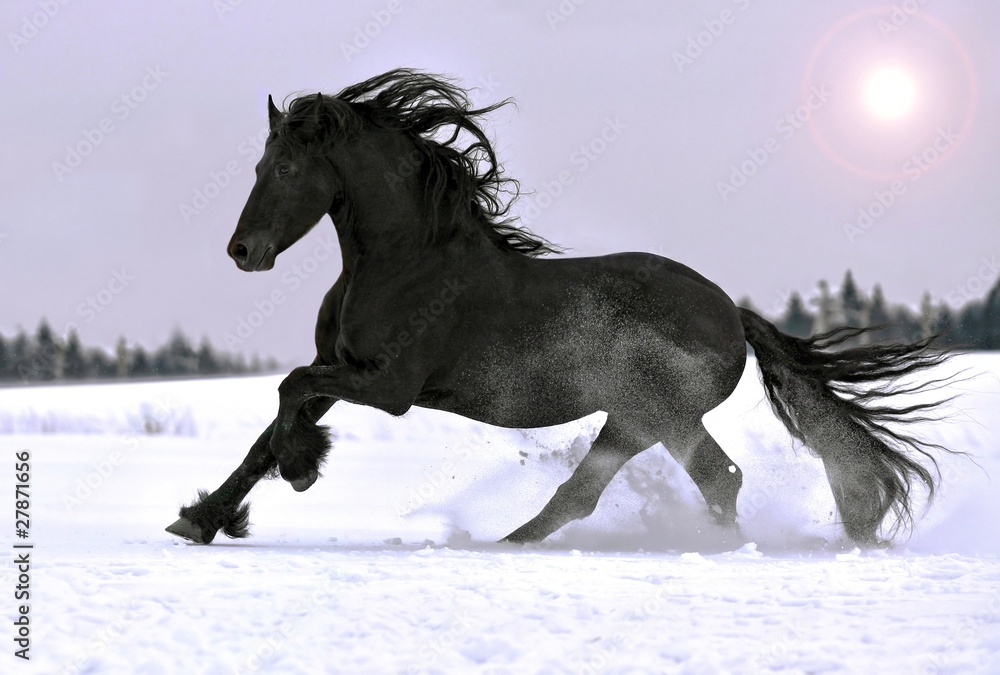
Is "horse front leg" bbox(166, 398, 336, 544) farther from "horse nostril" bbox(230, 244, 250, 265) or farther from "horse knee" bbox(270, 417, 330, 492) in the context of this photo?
"horse nostril" bbox(230, 244, 250, 265)

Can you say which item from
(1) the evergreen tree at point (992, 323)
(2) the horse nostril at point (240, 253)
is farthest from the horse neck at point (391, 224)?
(1) the evergreen tree at point (992, 323)

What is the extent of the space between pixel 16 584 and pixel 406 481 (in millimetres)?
5942

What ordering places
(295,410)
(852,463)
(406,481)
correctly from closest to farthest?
(295,410), (852,463), (406,481)

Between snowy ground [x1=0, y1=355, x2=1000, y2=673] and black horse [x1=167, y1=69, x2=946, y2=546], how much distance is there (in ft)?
1.31

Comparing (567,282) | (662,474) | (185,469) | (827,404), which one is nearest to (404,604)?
(567,282)

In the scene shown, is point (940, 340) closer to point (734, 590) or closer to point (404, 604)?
point (734, 590)

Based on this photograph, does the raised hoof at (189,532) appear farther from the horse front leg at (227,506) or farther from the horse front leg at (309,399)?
the horse front leg at (309,399)

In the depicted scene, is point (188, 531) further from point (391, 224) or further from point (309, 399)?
point (391, 224)

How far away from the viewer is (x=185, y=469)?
10344 millimetres

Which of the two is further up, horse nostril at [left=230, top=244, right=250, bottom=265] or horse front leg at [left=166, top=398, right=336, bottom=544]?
horse nostril at [left=230, top=244, right=250, bottom=265]

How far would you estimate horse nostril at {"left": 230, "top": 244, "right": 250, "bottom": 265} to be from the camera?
5.38 metres

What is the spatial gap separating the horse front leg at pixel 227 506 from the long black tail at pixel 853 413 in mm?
2601

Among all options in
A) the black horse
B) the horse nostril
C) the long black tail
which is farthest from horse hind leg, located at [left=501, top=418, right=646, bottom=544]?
the horse nostril

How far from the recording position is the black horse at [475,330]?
5.44 meters
